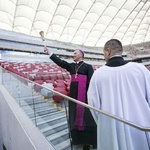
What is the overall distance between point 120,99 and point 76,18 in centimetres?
2927

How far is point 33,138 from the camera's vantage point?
11.5ft

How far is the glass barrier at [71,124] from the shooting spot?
5.16 feet

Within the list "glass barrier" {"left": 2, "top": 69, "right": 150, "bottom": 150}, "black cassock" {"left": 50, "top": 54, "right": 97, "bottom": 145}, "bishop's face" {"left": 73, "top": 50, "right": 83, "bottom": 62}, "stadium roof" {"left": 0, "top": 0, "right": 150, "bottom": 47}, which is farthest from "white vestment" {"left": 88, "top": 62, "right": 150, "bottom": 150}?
"stadium roof" {"left": 0, "top": 0, "right": 150, "bottom": 47}

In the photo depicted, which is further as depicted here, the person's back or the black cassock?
the black cassock

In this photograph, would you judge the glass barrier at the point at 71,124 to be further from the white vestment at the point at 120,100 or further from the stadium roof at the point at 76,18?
the stadium roof at the point at 76,18

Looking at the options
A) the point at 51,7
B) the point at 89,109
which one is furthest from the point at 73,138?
the point at 51,7

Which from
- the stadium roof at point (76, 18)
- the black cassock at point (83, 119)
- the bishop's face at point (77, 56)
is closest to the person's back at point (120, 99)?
the black cassock at point (83, 119)

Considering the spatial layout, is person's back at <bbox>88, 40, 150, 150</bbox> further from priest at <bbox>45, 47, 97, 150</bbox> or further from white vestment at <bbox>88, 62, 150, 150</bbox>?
priest at <bbox>45, 47, 97, 150</bbox>

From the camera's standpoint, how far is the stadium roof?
2458cm

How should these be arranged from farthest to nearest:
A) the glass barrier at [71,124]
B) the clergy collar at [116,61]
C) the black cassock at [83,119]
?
the black cassock at [83,119] → the clergy collar at [116,61] → the glass barrier at [71,124]

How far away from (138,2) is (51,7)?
15.2 meters

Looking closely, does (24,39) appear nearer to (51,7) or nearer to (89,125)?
(51,7)

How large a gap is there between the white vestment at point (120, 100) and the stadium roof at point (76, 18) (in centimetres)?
2431

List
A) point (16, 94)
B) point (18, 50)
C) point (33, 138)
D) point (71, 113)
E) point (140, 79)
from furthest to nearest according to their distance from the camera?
1. point (18, 50)
2. point (16, 94)
3. point (33, 138)
4. point (71, 113)
5. point (140, 79)
